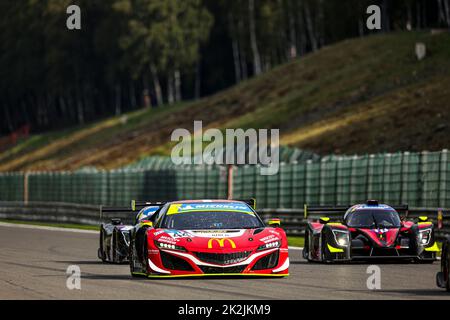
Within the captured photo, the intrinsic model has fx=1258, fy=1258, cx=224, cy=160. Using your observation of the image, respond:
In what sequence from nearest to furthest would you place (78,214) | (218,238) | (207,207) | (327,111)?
(218,238) → (207,207) → (78,214) → (327,111)

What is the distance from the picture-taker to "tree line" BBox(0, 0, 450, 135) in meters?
92.8

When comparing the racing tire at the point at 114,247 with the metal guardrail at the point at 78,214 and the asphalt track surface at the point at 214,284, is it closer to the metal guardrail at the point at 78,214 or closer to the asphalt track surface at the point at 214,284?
the asphalt track surface at the point at 214,284

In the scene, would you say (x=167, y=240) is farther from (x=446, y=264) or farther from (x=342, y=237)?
(x=342, y=237)

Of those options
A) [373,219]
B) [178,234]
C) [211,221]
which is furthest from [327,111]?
[178,234]

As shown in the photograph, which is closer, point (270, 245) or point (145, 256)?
point (270, 245)

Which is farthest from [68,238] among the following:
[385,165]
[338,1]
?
[338,1]

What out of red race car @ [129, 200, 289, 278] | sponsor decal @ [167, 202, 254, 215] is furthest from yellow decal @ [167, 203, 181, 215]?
red race car @ [129, 200, 289, 278]

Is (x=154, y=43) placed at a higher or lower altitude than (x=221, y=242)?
higher

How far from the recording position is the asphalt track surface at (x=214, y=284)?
44.5 ft

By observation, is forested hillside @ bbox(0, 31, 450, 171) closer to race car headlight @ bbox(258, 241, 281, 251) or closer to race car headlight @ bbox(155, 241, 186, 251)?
race car headlight @ bbox(258, 241, 281, 251)

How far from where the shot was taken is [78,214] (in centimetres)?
4350

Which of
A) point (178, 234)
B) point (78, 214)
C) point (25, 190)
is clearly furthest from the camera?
point (25, 190)

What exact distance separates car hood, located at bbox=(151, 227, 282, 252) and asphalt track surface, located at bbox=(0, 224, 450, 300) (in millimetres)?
420

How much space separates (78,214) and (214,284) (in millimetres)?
28897
